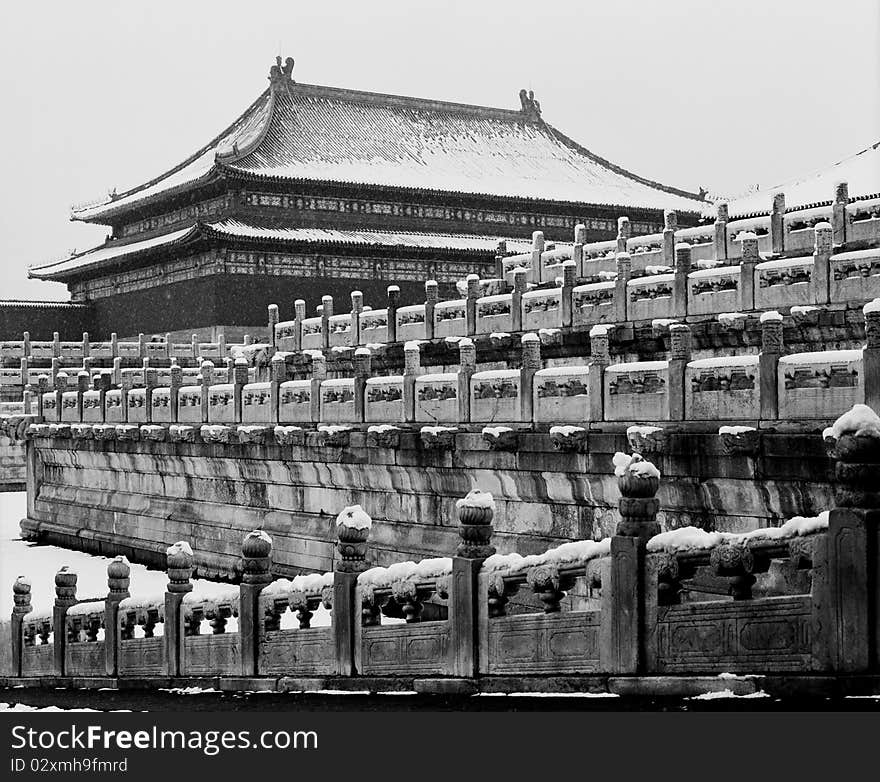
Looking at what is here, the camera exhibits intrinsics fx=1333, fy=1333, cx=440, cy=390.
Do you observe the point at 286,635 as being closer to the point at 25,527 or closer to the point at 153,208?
the point at 25,527

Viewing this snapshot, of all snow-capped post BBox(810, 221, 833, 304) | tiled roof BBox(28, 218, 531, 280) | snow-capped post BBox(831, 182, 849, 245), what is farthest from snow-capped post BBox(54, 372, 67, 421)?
snow-capped post BBox(810, 221, 833, 304)

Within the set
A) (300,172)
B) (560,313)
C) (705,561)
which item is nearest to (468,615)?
(705,561)

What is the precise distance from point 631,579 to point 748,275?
952 cm

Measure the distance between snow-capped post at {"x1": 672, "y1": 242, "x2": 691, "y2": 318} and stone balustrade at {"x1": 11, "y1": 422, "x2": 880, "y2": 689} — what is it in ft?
19.3

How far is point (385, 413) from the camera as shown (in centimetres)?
1792

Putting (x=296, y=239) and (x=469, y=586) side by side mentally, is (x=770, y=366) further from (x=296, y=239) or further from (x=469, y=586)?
(x=296, y=239)

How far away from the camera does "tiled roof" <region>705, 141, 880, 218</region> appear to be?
2916 centimetres

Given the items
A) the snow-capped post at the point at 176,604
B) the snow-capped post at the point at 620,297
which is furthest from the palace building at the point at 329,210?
the snow-capped post at the point at 176,604

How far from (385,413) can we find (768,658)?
10859 millimetres

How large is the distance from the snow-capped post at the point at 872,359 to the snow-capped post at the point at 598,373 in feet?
11.2

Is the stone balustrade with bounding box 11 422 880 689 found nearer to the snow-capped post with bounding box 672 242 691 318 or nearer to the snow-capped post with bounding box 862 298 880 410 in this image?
the snow-capped post with bounding box 862 298 880 410

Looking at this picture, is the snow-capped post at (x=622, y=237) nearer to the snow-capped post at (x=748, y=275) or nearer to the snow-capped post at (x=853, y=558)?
the snow-capped post at (x=748, y=275)

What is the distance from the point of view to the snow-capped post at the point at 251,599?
11.1 m

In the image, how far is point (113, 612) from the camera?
1314 centimetres
